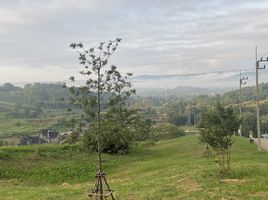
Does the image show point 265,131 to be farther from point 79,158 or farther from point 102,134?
point 102,134

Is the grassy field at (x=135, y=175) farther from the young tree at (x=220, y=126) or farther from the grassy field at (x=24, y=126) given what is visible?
the grassy field at (x=24, y=126)

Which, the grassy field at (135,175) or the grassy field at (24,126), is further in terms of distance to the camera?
the grassy field at (24,126)

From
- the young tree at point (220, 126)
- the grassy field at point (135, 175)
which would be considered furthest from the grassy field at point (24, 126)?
the young tree at point (220, 126)

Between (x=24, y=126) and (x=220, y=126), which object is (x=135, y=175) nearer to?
(x=220, y=126)

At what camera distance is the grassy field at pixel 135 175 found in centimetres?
1767

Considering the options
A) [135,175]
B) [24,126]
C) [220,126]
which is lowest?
[135,175]

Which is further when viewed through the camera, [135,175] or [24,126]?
[24,126]

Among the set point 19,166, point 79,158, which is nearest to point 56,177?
point 19,166

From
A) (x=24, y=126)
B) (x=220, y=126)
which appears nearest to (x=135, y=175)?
(x=220, y=126)

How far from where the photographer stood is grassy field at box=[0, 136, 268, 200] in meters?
17.7

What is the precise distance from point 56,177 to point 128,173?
534 cm

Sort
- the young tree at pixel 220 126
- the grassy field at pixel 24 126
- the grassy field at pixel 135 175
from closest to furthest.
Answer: the grassy field at pixel 135 175 → the young tree at pixel 220 126 → the grassy field at pixel 24 126

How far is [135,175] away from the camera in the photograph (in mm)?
27531

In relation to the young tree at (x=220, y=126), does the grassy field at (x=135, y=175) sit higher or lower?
lower
